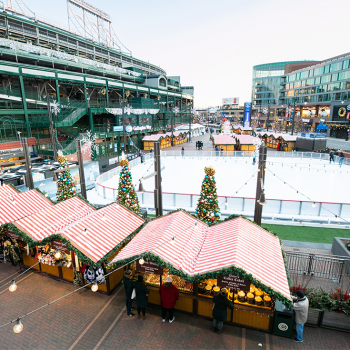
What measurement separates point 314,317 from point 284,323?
1.03 m

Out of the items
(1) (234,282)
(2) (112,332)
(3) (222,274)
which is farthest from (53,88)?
(1) (234,282)

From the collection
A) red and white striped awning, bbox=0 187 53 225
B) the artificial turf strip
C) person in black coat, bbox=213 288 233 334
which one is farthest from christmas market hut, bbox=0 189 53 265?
the artificial turf strip

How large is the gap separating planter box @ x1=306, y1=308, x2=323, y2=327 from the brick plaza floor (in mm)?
133

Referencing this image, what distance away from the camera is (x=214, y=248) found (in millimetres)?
6945

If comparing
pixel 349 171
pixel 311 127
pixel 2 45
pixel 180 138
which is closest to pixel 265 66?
pixel 311 127

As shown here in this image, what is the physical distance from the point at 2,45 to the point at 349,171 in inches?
1818

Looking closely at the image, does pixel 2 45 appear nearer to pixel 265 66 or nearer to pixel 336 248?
pixel 336 248

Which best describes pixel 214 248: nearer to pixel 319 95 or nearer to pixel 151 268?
pixel 151 268

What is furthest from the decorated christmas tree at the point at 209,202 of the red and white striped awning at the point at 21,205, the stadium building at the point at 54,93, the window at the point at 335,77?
the window at the point at 335,77

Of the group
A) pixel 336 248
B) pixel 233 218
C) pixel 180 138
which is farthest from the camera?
pixel 180 138

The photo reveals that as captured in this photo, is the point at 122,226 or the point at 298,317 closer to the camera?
the point at 298,317

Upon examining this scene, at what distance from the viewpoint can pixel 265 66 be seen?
107m

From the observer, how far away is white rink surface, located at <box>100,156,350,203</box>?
17.6m

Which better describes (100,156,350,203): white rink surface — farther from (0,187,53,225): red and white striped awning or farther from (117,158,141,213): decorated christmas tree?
(0,187,53,225): red and white striped awning
